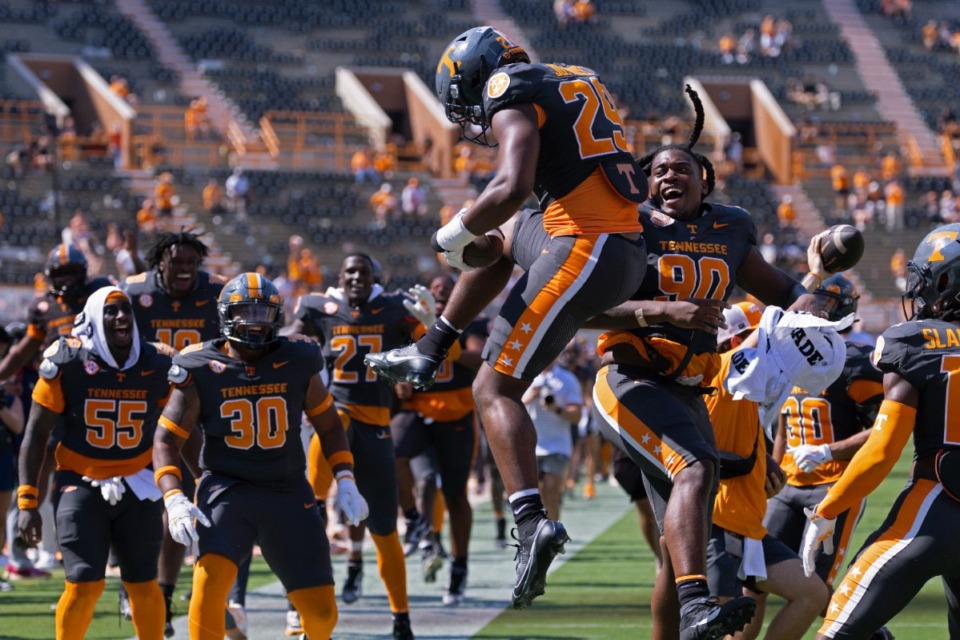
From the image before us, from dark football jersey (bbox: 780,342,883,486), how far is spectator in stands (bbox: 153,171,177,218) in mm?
22875

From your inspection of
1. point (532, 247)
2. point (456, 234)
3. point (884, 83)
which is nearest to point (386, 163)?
point (884, 83)

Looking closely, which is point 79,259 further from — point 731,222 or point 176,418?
point 731,222

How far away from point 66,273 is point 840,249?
5.01 metres

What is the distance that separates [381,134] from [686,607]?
30906 millimetres

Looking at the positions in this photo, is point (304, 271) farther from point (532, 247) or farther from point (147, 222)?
point (532, 247)

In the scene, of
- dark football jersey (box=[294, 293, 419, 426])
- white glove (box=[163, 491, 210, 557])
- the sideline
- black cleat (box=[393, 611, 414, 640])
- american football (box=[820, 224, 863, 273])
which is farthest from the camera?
dark football jersey (box=[294, 293, 419, 426])

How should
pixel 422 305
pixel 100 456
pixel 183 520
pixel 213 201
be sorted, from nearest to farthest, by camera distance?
1. pixel 183 520
2. pixel 100 456
3. pixel 422 305
4. pixel 213 201

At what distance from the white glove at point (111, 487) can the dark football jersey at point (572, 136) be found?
121 inches

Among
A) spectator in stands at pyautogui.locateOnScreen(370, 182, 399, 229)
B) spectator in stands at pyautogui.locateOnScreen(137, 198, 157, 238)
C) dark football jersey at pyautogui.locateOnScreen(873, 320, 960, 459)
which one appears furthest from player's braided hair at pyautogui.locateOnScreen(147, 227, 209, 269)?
spectator in stands at pyautogui.locateOnScreen(370, 182, 399, 229)

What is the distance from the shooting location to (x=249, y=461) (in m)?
6.60

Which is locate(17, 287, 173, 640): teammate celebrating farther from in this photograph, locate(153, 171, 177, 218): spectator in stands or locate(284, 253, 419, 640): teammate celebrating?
locate(153, 171, 177, 218): spectator in stands

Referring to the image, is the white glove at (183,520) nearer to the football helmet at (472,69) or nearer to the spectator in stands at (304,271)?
the football helmet at (472,69)

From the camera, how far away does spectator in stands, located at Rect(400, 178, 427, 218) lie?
101 feet

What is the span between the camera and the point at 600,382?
578 centimetres
